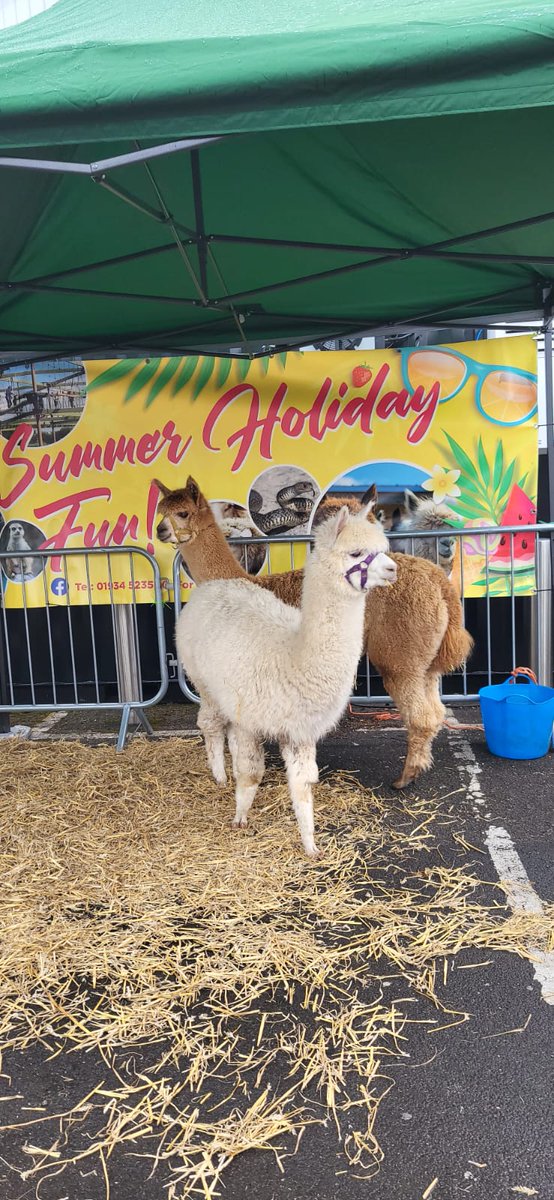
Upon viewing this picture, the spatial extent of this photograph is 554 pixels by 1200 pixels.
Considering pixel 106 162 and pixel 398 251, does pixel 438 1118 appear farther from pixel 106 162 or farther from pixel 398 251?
pixel 398 251

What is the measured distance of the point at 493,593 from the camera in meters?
5.07

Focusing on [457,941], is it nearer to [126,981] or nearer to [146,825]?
[126,981]

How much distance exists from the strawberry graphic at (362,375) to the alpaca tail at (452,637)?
1890 millimetres

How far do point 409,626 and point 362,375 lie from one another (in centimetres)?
217

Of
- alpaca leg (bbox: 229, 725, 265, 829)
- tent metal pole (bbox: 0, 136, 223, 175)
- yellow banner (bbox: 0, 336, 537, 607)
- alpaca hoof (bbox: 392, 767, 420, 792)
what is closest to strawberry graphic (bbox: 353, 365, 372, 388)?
yellow banner (bbox: 0, 336, 537, 607)

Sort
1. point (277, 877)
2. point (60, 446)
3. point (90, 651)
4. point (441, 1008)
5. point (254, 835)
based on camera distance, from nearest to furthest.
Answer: point (441, 1008) < point (277, 877) < point (254, 835) < point (60, 446) < point (90, 651)

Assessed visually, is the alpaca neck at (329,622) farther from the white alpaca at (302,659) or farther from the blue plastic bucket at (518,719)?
the blue plastic bucket at (518,719)

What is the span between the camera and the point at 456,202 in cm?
380

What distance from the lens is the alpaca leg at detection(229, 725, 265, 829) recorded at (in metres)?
3.19

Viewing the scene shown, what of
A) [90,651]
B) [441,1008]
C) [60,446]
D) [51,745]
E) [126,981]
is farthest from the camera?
[90,651]

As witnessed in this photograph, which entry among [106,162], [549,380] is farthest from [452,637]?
[106,162]

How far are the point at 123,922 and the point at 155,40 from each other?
9.02 ft

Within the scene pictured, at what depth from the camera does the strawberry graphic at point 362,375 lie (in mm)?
5160

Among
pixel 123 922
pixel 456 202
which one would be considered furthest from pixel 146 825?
pixel 456 202
